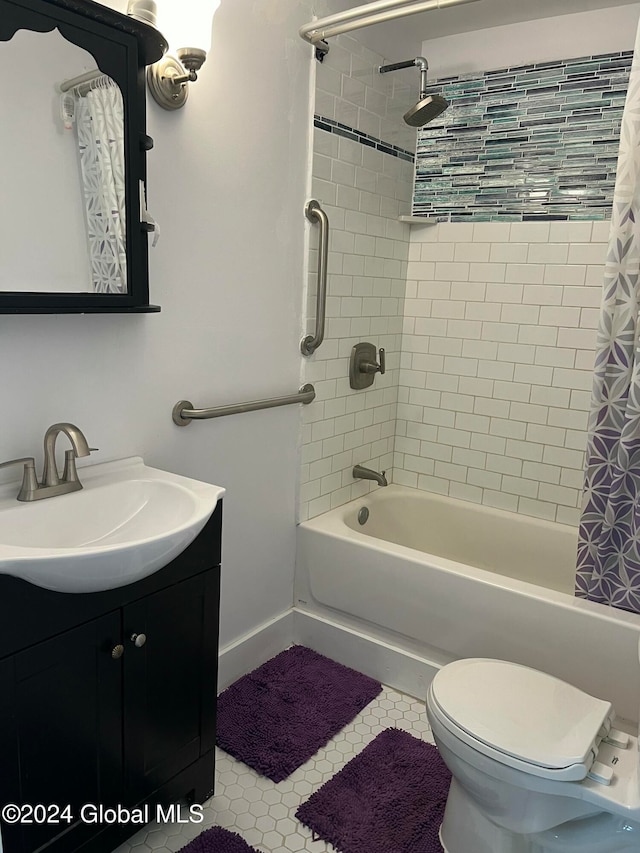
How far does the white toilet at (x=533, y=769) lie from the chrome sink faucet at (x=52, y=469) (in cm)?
105

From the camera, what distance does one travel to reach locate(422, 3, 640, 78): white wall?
2365 millimetres

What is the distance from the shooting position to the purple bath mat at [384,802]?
172 cm

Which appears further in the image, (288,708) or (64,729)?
(288,708)

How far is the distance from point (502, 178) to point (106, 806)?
254cm

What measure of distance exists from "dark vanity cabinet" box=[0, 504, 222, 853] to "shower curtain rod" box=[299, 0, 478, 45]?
1.55 metres

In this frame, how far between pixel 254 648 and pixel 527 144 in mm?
2231

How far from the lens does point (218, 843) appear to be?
5.49 ft

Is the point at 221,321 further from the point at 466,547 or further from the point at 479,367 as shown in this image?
the point at 466,547

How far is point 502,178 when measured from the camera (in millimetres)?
2666

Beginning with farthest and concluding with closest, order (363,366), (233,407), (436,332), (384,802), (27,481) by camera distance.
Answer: (436,332) → (363,366) → (233,407) → (384,802) → (27,481)

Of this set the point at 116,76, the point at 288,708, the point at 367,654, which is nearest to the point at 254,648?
the point at 288,708

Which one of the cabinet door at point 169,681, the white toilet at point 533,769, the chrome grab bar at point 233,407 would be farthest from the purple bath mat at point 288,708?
the chrome grab bar at point 233,407

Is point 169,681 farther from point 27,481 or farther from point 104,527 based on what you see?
point 27,481

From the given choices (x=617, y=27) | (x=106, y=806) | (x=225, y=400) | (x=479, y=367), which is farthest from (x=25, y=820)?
(x=617, y=27)
